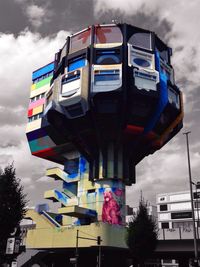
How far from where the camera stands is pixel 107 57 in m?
67.6

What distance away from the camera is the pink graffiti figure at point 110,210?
215 ft

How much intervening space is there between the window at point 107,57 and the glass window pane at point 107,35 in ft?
9.31

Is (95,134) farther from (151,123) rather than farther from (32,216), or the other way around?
(32,216)

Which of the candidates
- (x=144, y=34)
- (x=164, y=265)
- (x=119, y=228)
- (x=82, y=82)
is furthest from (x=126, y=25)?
(x=164, y=265)

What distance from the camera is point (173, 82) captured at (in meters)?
74.5

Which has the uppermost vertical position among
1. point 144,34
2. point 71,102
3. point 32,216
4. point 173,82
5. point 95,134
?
point 144,34

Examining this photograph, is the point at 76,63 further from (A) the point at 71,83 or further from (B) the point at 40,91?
(B) the point at 40,91

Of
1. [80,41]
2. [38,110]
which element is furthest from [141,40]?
[38,110]

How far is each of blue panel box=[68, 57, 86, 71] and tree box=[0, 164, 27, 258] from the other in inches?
1516

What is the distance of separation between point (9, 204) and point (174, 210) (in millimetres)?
116124

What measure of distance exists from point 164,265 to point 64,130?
3376 inches

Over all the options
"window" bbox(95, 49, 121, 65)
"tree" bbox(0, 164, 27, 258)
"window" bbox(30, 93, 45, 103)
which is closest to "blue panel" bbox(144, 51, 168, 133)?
"window" bbox(95, 49, 121, 65)

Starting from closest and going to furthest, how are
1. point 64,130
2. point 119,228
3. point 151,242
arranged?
point 151,242, point 119,228, point 64,130

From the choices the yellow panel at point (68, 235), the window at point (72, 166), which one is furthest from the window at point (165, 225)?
the yellow panel at point (68, 235)
